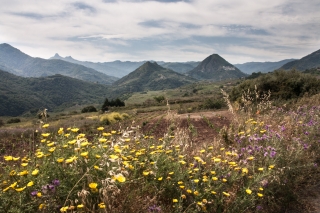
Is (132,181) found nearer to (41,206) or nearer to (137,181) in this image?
(137,181)

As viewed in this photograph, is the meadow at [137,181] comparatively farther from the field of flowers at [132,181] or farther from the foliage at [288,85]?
the foliage at [288,85]

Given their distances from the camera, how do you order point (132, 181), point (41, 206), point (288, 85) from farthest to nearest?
point (288, 85), point (132, 181), point (41, 206)

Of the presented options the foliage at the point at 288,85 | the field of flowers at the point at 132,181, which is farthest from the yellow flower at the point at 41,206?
the foliage at the point at 288,85

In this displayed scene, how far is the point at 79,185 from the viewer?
233 cm

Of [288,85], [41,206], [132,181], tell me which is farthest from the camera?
[288,85]

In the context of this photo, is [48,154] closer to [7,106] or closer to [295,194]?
[295,194]

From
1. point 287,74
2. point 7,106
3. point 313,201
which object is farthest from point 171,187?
point 7,106

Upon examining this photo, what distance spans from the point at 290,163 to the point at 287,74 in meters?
17.8

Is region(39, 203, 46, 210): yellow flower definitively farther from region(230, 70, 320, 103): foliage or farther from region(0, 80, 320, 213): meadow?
region(230, 70, 320, 103): foliage

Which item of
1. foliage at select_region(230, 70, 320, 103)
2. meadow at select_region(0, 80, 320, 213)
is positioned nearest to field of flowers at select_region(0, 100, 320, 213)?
meadow at select_region(0, 80, 320, 213)

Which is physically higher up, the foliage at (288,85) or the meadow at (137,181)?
the foliage at (288,85)

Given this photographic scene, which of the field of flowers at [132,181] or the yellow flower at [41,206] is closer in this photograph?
the yellow flower at [41,206]

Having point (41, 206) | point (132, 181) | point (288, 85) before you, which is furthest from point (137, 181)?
point (288, 85)

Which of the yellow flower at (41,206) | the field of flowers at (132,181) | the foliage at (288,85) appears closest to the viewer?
the yellow flower at (41,206)
